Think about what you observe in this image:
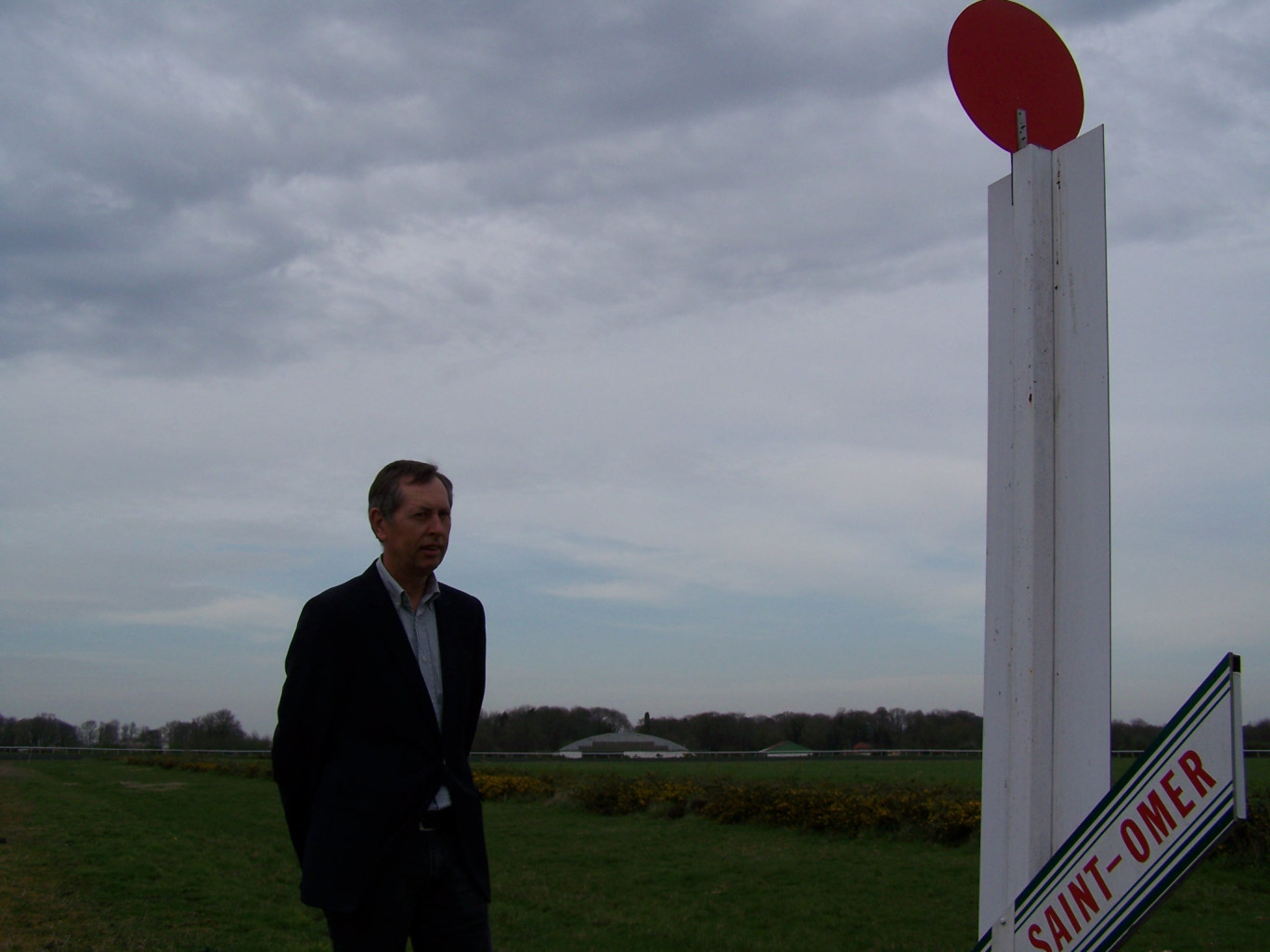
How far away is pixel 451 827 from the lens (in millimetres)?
2682

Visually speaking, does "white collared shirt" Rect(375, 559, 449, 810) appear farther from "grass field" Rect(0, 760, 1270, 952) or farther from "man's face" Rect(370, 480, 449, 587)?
"grass field" Rect(0, 760, 1270, 952)

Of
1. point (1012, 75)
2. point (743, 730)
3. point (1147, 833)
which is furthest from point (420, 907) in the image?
point (743, 730)

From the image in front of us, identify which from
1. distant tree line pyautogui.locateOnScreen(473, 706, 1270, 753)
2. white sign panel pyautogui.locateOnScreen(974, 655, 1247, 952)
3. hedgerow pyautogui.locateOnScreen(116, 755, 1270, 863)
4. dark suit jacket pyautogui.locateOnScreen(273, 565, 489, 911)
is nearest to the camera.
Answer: white sign panel pyautogui.locateOnScreen(974, 655, 1247, 952)

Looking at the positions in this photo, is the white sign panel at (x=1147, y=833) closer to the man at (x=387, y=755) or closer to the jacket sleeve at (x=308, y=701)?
the man at (x=387, y=755)

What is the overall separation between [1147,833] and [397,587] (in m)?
1.87

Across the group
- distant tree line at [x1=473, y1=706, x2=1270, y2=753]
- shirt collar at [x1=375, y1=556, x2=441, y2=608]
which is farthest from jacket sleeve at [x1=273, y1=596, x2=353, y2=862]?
distant tree line at [x1=473, y1=706, x2=1270, y2=753]

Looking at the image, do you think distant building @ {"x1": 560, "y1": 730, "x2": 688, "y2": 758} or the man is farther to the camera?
distant building @ {"x1": 560, "y1": 730, "x2": 688, "y2": 758}

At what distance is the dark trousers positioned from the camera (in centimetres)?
252

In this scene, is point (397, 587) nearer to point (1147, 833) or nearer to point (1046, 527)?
point (1046, 527)

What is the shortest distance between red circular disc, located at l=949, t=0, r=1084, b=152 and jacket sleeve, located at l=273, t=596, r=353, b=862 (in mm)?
1948

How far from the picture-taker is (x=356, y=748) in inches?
102

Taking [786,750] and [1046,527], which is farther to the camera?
[786,750]

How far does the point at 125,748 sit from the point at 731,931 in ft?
331

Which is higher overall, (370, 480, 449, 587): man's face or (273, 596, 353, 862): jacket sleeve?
(370, 480, 449, 587): man's face
